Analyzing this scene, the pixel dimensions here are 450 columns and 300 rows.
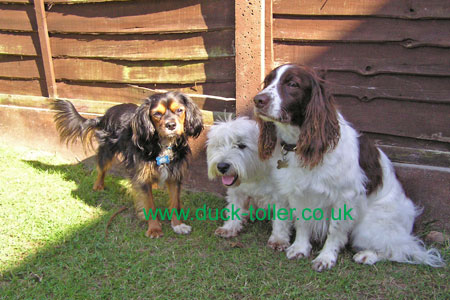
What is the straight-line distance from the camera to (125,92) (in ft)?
16.8

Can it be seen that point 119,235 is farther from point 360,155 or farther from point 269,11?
point 269,11

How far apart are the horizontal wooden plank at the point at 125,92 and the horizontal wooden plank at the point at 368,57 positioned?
0.77 metres

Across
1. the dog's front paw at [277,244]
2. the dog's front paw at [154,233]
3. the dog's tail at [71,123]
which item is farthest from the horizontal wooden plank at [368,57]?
the dog's tail at [71,123]

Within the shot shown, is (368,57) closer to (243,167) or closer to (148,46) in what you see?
(243,167)

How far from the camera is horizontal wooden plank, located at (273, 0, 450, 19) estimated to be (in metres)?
3.39

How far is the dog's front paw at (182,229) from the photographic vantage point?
3.87m

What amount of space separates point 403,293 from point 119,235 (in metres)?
2.48

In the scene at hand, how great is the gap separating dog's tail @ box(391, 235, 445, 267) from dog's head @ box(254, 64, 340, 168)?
105cm

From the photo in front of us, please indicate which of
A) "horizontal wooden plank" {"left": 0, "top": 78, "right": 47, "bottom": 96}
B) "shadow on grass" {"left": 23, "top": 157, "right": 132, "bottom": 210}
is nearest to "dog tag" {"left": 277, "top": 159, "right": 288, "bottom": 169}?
"shadow on grass" {"left": 23, "top": 157, "right": 132, "bottom": 210}

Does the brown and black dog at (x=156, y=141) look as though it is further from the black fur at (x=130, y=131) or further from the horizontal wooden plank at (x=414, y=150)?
the horizontal wooden plank at (x=414, y=150)

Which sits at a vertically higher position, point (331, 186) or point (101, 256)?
point (331, 186)

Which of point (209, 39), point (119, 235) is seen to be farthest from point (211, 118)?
point (119, 235)

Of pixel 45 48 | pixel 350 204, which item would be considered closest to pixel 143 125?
pixel 350 204

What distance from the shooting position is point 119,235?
3.78 metres
